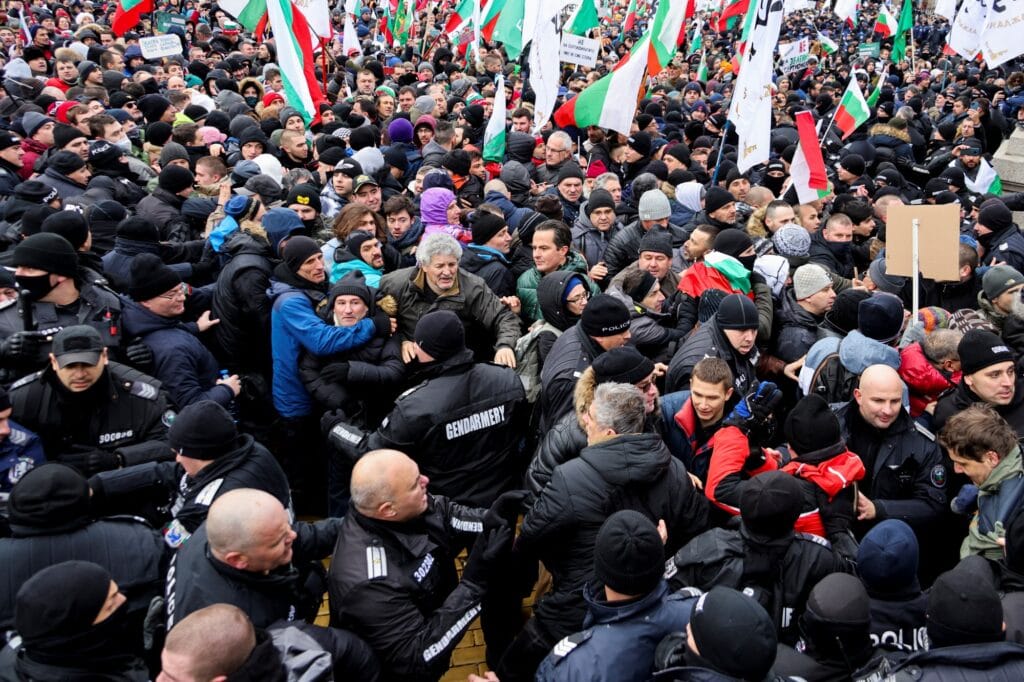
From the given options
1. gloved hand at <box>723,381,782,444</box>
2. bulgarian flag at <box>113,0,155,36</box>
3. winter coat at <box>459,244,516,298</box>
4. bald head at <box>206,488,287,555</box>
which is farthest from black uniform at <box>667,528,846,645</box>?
bulgarian flag at <box>113,0,155,36</box>

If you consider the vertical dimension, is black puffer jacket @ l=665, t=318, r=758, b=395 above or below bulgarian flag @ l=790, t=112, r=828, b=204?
below

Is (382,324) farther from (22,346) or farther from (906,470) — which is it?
(906,470)

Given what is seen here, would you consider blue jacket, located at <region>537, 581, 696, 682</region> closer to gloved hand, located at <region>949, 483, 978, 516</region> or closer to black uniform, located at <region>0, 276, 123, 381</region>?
gloved hand, located at <region>949, 483, 978, 516</region>

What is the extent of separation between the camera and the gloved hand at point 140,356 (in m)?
4.61

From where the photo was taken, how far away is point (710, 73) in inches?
866

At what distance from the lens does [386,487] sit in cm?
325

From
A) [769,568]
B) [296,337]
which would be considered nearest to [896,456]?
[769,568]

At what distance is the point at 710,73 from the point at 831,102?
7934mm

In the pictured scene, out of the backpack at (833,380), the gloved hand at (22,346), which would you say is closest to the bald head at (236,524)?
the gloved hand at (22,346)

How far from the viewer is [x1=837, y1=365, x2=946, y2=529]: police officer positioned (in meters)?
4.10

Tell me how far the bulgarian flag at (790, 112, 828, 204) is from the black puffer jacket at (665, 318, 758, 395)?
3100mm

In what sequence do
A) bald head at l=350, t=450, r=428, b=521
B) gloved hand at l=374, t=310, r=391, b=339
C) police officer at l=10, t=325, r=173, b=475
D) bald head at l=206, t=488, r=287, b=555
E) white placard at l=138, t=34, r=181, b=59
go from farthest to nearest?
1. white placard at l=138, t=34, r=181, b=59
2. gloved hand at l=374, t=310, r=391, b=339
3. police officer at l=10, t=325, r=173, b=475
4. bald head at l=350, t=450, r=428, b=521
5. bald head at l=206, t=488, r=287, b=555

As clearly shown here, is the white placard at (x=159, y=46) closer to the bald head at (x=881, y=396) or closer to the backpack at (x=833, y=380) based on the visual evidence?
the backpack at (x=833, y=380)

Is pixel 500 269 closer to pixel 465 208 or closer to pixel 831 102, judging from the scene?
pixel 465 208
